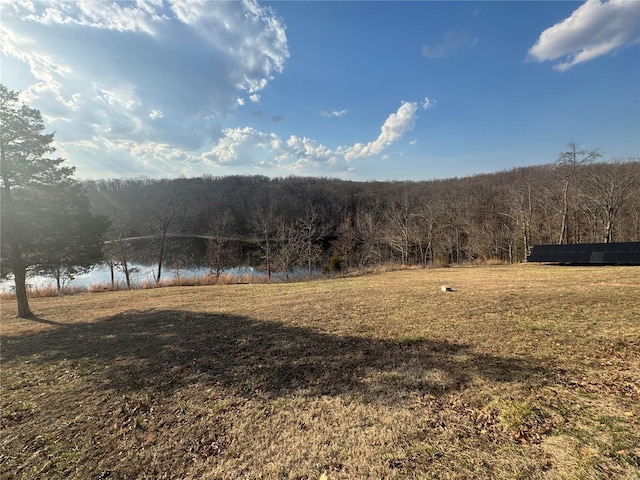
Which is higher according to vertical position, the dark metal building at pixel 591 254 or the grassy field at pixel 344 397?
the dark metal building at pixel 591 254

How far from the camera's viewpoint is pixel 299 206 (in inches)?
2881

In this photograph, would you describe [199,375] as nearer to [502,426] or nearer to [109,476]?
[109,476]

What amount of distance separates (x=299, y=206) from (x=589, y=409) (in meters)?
71.4

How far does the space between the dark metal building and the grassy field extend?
366 inches

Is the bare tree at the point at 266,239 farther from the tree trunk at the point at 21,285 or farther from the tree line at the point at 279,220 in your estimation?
the tree trunk at the point at 21,285

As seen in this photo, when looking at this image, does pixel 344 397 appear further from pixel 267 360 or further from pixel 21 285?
pixel 21 285

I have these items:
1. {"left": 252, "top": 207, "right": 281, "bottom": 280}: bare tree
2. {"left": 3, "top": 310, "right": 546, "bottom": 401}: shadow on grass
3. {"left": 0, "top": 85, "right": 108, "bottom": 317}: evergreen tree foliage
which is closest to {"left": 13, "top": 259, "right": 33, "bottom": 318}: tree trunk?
{"left": 0, "top": 85, "right": 108, "bottom": 317}: evergreen tree foliage

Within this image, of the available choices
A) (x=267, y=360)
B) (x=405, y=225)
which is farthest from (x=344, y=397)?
(x=405, y=225)

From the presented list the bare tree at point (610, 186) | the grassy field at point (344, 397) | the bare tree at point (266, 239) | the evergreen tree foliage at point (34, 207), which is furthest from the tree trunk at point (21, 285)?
the bare tree at point (610, 186)

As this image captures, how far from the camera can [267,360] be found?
16.4 ft

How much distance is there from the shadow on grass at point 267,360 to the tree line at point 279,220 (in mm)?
3661

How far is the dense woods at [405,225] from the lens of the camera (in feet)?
88.9

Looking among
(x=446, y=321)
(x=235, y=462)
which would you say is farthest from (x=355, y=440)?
(x=446, y=321)

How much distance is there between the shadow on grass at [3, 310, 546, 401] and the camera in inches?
157
